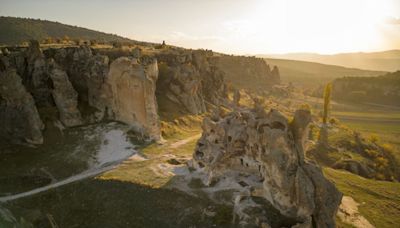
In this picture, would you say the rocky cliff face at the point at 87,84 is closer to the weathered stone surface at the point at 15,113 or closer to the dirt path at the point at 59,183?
the weathered stone surface at the point at 15,113

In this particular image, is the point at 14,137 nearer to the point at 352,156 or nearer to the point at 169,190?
the point at 169,190

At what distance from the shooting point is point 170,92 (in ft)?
233

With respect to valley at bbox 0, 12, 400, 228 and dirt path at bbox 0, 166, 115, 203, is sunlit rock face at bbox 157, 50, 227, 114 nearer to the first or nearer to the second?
valley at bbox 0, 12, 400, 228

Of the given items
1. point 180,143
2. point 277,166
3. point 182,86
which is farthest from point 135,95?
point 277,166

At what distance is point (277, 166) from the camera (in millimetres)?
29688

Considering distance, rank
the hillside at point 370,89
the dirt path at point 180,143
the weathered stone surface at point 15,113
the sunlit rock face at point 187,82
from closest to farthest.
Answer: the weathered stone surface at point 15,113 → the dirt path at point 180,143 → the sunlit rock face at point 187,82 → the hillside at point 370,89

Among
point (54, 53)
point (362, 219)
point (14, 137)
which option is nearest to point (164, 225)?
point (362, 219)

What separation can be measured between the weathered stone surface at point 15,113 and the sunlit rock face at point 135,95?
42.0ft

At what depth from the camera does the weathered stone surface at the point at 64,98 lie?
51062 millimetres

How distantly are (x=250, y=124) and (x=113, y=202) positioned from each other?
1686 centimetres

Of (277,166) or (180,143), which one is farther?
(180,143)

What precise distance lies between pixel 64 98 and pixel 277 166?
35789mm

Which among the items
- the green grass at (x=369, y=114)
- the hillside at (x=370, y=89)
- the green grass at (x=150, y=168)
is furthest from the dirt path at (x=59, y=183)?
the hillside at (x=370, y=89)

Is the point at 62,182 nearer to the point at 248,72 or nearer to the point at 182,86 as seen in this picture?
the point at 182,86
